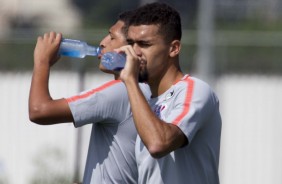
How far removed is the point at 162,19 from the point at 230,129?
5.45m

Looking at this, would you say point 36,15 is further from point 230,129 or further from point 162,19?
point 162,19

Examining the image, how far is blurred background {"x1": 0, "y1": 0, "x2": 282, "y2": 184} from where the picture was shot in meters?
9.16

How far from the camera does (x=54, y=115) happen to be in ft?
16.8

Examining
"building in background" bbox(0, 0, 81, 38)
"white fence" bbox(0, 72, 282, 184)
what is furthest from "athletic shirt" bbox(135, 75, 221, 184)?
"building in background" bbox(0, 0, 81, 38)

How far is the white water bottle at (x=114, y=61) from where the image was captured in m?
4.61

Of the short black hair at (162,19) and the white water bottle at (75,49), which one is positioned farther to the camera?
the white water bottle at (75,49)

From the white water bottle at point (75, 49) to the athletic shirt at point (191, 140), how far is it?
0.94 metres

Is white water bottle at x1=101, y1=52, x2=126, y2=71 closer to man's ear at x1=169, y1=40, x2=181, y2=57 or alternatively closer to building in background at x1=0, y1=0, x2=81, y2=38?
man's ear at x1=169, y1=40, x2=181, y2=57

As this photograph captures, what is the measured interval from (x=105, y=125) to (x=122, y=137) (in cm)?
10

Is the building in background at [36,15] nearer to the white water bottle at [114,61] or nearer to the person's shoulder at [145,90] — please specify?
the person's shoulder at [145,90]

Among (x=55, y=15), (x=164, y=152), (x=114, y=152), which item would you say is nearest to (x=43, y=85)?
(x=114, y=152)

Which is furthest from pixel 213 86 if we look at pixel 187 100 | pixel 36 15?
pixel 187 100

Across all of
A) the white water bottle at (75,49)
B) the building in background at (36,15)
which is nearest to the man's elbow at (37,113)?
→ the white water bottle at (75,49)

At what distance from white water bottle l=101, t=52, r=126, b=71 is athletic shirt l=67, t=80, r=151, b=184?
44cm
